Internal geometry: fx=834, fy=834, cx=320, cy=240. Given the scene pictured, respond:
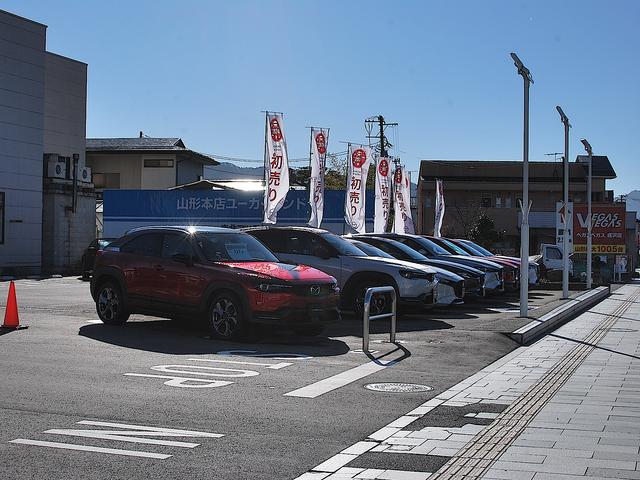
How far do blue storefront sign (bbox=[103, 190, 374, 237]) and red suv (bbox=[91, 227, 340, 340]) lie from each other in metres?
23.4

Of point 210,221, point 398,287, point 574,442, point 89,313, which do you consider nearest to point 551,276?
point 210,221

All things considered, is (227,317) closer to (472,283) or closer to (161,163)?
(472,283)

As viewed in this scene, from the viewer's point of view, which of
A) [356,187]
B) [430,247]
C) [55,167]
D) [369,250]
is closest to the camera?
[369,250]

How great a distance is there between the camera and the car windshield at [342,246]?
16.2 meters

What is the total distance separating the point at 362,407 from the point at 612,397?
2.56 metres

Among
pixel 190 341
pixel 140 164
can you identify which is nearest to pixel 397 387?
pixel 190 341

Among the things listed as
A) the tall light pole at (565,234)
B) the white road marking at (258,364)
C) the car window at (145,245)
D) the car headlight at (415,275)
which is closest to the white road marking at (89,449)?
the white road marking at (258,364)

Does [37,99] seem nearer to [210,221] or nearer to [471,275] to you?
[210,221]

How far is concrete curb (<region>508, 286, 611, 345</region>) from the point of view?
13.1 m

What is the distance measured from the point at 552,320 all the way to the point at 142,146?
161ft

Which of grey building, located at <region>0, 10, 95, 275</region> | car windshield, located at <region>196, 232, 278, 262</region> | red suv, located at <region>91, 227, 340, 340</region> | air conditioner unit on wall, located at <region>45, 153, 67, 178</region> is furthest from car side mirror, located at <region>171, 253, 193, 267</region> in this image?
air conditioner unit on wall, located at <region>45, 153, 67, 178</region>

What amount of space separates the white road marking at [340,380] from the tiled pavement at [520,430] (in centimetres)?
110

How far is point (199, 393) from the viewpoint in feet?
26.7

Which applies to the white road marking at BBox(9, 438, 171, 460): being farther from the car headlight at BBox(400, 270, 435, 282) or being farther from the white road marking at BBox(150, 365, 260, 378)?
the car headlight at BBox(400, 270, 435, 282)
